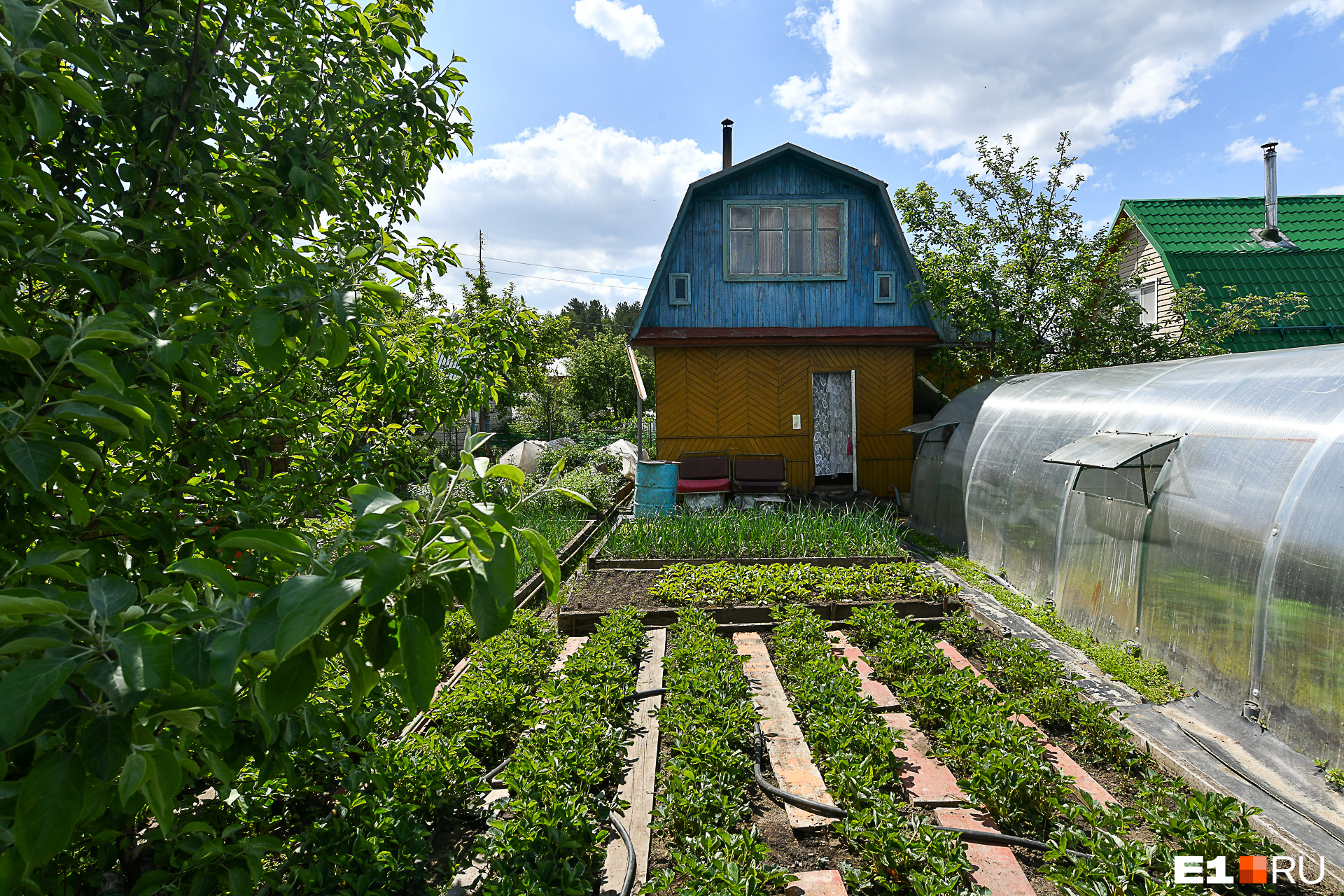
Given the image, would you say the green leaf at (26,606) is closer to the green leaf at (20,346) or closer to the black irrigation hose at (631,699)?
the green leaf at (20,346)

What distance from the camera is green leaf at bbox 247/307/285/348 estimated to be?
138 cm

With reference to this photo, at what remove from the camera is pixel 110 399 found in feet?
3.75

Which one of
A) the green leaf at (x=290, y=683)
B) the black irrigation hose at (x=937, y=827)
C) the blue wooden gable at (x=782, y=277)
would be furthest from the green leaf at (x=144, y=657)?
the blue wooden gable at (x=782, y=277)

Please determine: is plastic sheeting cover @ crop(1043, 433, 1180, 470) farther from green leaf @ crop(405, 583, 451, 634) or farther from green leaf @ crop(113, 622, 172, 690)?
green leaf @ crop(113, 622, 172, 690)

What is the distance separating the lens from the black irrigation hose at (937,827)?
2.99 m

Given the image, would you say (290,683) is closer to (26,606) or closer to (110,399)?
(26,606)

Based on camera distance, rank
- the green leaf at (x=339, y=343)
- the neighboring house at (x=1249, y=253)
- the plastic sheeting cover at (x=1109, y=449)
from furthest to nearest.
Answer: the neighboring house at (x=1249, y=253)
the plastic sheeting cover at (x=1109, y=449)
the green leaf at (x=339, y=343)

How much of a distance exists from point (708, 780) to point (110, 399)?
111 inches

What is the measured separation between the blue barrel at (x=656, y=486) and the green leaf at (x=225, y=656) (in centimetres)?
948

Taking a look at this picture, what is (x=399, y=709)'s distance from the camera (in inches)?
128

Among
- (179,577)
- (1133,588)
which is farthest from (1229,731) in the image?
(179,577)

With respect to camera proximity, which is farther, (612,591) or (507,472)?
(612,591)

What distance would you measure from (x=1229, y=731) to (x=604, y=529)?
318 inches

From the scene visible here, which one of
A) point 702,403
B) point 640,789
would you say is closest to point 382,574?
point 640,789
